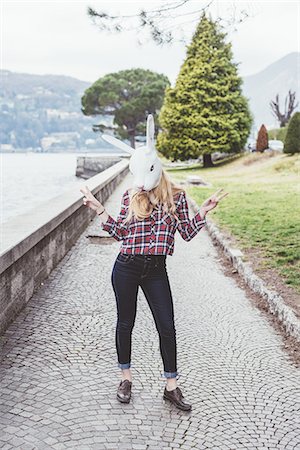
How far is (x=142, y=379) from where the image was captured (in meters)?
4.23

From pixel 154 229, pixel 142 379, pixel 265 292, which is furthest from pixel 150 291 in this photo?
pixel 265 292

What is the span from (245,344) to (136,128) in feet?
203

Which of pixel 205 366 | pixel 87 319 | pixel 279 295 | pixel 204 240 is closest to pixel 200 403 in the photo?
pixel 205 366

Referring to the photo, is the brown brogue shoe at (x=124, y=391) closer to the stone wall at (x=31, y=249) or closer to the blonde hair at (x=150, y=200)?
the blonde hair at (x=150, y=200)

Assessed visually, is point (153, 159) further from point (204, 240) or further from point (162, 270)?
point (204, 240)

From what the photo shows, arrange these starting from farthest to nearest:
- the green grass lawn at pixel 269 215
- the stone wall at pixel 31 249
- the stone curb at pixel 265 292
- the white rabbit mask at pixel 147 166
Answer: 1. the green grass lawn at pixel 269 215
2. the stone curb at pixel 265 292
3. the stone wall at pixel 31 249
4. the white rabbit mask at pixel 147 166

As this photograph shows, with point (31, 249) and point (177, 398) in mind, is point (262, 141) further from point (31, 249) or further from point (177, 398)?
point (177, 398)

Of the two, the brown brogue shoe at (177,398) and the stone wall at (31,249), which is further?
the stone wall at (31,249)

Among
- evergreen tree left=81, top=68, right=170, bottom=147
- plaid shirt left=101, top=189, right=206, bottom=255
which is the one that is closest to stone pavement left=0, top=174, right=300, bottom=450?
plaid shirt left=101, top=189, right=206, bottom=255

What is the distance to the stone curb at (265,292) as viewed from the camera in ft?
17.9

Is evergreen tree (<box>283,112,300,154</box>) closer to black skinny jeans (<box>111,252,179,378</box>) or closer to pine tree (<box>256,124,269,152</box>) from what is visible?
pine tree (<box>256,124,269,152</box>)

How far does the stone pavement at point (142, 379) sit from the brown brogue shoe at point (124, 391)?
0.04 m

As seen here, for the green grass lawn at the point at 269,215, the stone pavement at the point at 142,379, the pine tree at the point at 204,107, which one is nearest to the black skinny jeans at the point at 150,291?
the stone pavement at the point at 142,379

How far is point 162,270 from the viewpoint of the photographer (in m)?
3.78
